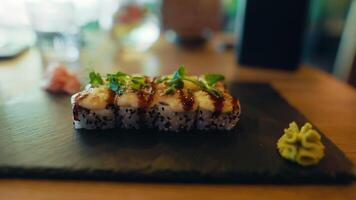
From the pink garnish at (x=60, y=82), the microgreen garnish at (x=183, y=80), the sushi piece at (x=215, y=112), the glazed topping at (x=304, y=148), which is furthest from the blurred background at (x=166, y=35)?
Result: the glazed topping at (x=304, y=148)

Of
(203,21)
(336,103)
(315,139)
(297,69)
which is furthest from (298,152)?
(203,21)

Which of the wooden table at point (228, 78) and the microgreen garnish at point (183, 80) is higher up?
the microgreen garnish at point (183, 80)

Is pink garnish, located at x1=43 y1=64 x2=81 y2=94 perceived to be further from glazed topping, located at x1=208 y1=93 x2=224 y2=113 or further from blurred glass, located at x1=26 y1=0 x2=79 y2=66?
glazed topping, located at x1=208 y1=93 x2=224 y2=113

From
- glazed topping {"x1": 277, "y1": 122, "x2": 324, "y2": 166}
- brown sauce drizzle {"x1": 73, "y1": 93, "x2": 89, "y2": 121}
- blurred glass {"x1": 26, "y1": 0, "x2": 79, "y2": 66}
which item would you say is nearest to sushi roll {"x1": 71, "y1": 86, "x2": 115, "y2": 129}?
brown sauce drizzle {"x1": 73, "y1": 93, "x2": 89, "y2": 121}

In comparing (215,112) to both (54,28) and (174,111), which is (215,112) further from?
(54,28)

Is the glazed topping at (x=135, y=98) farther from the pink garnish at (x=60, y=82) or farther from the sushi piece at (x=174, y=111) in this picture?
the pink garnish at (x=60, y=82)

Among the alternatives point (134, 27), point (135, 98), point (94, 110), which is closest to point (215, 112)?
point (135, 98)

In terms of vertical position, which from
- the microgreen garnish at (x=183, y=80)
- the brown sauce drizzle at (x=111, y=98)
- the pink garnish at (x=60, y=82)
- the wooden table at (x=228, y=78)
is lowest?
the wooden table at (x=228, y=78)

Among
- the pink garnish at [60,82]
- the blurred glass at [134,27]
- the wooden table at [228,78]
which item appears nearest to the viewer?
the wooden table at [228,78]
